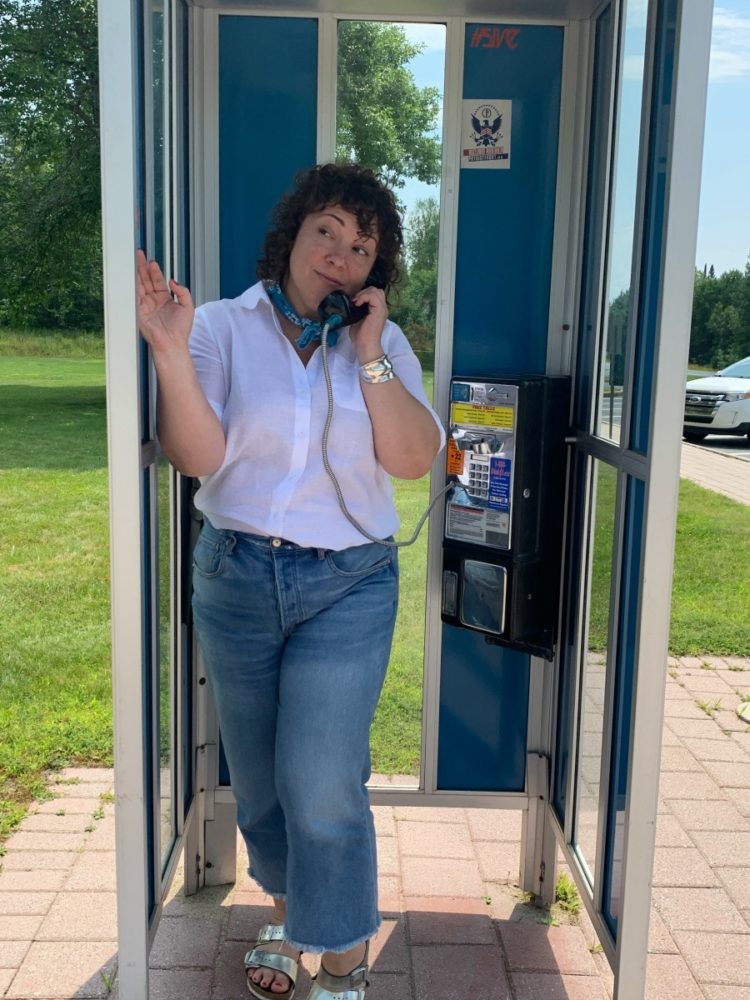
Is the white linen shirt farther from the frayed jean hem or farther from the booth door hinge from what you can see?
the booth door hinge

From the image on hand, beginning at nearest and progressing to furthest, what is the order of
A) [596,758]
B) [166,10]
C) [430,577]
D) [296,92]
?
[166,10]
[596,758]
[296,92]
[430,577]

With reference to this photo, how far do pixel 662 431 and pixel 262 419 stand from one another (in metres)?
0.88

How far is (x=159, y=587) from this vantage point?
2.62m

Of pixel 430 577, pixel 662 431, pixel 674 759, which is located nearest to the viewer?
pixel 662 431

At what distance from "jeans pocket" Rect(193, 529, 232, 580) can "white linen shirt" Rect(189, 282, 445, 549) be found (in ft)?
0.11

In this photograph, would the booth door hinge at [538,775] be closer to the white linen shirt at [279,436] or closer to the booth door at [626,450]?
the booth door at [626,450]

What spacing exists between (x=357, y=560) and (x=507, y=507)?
0.72 meters

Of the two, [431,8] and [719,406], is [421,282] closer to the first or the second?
[431,8]

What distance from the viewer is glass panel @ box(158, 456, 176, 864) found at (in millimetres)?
2676

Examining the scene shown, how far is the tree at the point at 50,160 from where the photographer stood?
1441 cm

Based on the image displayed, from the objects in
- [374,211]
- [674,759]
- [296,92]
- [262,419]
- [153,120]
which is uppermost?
[296,92]

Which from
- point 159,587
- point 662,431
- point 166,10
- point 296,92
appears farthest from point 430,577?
point 166,10

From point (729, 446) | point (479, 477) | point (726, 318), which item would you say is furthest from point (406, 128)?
point (726, 318)

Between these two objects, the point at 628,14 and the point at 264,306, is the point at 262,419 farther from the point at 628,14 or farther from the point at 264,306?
the point at 628,14
